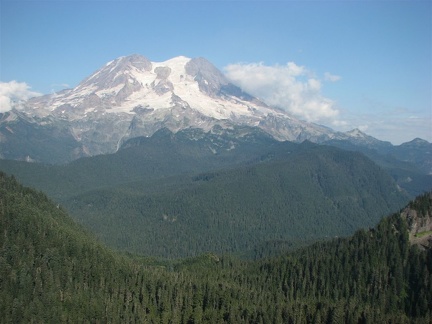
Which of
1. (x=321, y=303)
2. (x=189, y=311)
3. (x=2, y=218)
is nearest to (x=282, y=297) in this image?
(x=321, y=303)

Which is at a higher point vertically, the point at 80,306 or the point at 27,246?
the point at 27,246

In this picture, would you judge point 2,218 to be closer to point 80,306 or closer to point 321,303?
point 80,306

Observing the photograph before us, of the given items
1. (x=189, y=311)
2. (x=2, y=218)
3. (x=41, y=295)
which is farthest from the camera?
(x=2, y=218)

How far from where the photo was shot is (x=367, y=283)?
642 feet

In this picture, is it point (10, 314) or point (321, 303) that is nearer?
point (10, 314)

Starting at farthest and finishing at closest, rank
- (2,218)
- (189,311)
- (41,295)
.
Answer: (2,218), (189,311), (41,295)

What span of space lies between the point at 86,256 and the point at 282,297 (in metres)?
72.7

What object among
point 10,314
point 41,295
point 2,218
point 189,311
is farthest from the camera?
point 2,218

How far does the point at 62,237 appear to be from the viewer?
648 ft

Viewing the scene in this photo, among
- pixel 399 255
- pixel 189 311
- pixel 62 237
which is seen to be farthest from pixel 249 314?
pixel 62 237

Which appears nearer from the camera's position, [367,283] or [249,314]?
[249,314]

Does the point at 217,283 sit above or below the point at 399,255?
A: below

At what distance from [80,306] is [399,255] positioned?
113531mm

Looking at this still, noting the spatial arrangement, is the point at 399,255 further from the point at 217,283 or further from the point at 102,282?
the point at 102,282
